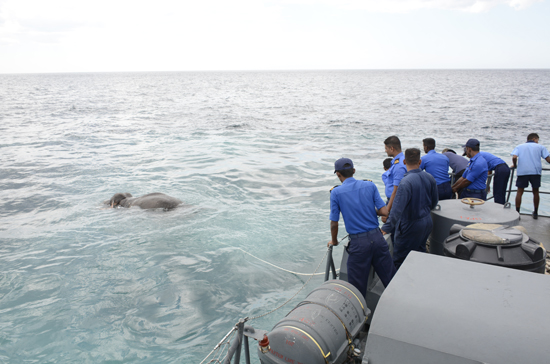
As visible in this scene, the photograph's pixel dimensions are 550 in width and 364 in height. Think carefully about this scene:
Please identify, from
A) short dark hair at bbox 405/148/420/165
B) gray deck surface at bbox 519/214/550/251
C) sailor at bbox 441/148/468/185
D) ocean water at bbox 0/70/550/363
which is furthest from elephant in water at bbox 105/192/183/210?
gray deck surface at bbox 519/214/550/251

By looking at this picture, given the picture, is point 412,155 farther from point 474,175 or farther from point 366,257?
point 474,175

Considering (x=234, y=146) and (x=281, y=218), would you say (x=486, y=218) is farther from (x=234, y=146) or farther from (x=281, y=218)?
(x=234, y=146)

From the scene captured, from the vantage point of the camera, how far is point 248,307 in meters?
7.31

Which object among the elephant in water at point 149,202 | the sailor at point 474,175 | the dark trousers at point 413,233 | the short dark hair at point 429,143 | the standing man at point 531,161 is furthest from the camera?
the elephant in water at point 149,202

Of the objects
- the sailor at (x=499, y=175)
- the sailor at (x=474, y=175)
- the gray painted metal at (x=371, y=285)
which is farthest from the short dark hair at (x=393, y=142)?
the sailor at (x=499, y=175)

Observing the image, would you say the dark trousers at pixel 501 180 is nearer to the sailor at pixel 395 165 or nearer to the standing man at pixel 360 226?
the sailor at pixel 395 165

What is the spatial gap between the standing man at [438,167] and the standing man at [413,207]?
2213 millimetres

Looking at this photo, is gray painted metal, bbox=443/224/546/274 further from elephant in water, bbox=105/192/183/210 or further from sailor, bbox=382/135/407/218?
elephant in water, bbox=105/192/183/210

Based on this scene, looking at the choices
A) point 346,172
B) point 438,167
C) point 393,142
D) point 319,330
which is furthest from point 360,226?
point 438,167

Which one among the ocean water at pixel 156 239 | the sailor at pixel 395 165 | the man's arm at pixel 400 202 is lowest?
the ocean water at pixel 156 239

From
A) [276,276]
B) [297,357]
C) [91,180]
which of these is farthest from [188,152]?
[297,357]

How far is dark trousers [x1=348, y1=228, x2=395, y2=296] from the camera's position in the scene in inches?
202

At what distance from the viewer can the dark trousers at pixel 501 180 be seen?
850 cm

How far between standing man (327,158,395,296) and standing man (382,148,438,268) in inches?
25.1
